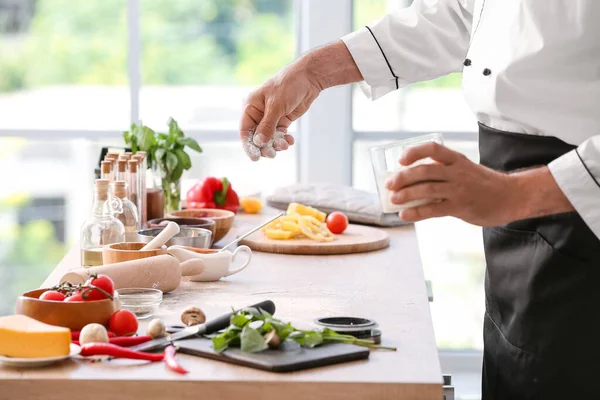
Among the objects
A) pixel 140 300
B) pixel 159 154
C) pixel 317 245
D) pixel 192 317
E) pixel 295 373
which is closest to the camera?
pixel 295 373

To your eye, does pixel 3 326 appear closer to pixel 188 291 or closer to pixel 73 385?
pixel 73 385

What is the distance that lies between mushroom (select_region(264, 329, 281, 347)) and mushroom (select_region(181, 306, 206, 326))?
20 centimetres

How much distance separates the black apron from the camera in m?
1.70

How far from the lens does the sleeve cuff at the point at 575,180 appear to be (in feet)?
4.73

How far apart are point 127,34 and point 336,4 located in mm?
913

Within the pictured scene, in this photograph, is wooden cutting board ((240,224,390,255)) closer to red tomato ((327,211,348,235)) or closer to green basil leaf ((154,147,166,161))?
red tomato ((327,211,348,235))

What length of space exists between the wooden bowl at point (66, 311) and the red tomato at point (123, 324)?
0.02 metres

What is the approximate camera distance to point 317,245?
2.28 metres

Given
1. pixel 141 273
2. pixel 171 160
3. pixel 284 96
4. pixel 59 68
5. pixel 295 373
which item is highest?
pixel 59 68

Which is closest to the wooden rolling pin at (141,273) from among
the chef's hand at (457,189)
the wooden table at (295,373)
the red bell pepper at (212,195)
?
the wooden table at (295,373)

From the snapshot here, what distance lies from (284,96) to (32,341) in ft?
2.89

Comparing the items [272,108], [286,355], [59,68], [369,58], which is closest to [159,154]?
[272,108]

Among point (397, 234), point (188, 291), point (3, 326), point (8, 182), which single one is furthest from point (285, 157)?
point (3, 326)

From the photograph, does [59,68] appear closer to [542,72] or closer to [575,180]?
[542,72]
